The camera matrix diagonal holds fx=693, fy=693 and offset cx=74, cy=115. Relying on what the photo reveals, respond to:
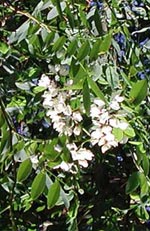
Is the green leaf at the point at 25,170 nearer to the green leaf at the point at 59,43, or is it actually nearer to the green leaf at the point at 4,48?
the green leaf at the point at 59,43

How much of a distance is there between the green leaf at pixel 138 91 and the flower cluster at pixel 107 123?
3 cm

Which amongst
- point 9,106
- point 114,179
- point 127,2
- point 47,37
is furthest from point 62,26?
point 114,179

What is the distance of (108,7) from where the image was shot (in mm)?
1198

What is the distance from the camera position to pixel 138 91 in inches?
36.7

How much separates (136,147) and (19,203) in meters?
0.38

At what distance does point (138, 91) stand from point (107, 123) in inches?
2.8

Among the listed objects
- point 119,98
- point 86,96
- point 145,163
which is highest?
point 86,96

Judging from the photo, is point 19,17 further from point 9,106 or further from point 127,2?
point 9,106

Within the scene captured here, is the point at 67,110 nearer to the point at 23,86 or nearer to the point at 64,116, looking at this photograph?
the point at 64,116

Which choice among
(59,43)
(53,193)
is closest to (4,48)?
(59,43)

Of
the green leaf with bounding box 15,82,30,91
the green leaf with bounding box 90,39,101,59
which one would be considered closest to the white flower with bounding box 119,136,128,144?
the green leaf with bounding box 90,39,101,59

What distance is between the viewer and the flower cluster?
96cm

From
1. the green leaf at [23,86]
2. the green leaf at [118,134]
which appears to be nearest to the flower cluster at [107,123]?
the green leaf at [118,134]

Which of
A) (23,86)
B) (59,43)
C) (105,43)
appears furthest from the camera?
(23,86)
